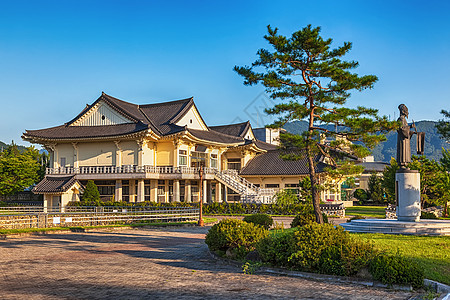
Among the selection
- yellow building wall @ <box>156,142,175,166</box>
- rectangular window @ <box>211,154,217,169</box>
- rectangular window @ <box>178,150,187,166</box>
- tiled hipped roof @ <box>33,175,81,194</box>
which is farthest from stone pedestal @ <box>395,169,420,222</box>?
tiled hipped roof @ <box>33,175,81,194</box>

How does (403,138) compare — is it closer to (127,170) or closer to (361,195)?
(127,170)

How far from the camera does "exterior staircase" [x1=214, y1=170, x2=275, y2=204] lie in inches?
1484

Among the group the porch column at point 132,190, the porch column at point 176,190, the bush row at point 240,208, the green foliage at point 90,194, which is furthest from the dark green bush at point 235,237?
the porch column at point 132,190

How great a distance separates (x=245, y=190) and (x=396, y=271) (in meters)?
30.9

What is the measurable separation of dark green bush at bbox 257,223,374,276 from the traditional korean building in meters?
27.0

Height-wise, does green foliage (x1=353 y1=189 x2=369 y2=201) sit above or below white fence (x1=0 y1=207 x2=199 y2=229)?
below

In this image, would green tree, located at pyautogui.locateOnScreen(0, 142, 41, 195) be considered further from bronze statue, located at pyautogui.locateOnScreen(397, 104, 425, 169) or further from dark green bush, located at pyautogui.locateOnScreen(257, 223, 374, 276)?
dark green bush, located at pyautogui.locateOnScreen(257, 223, 374, 276)

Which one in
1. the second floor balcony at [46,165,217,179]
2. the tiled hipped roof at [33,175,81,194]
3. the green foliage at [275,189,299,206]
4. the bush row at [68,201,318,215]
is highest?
the second floor balcony at [46,165,217,179]

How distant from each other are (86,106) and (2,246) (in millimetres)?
33494

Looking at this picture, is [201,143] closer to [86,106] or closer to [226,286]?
[86,106]

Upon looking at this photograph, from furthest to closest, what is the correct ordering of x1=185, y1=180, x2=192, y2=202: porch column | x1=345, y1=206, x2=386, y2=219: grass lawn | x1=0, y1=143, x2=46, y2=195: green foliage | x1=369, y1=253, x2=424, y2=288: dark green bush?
x1=0, y1=143, x2=46, y2=195: green foliage
x1=185, y1=180, x2=192, y2=202: porch column
x1=345, y1=206, x2=386, y2=219: grass lawn
x1=369, y1=253, x2=424, y2=288: dark green bush

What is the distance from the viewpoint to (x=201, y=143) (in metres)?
43.2

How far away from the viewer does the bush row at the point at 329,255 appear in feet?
28.2

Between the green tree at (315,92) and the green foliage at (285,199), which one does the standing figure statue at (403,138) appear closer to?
the green tree at (315,92)
